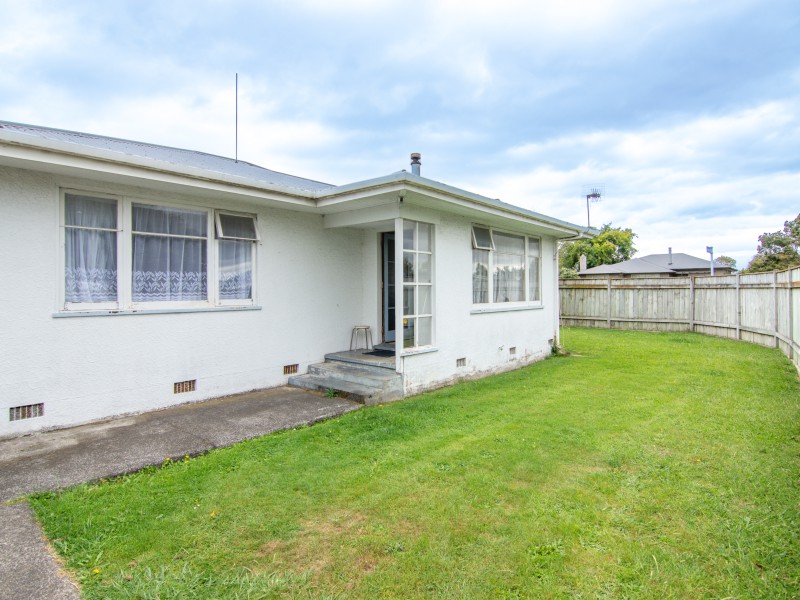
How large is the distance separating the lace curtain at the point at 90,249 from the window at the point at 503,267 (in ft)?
17.7

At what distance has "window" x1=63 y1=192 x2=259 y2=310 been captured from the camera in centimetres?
474

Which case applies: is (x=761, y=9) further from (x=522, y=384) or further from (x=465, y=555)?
(x=465, y=555)

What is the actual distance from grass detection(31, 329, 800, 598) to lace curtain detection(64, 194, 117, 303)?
95.6 inches

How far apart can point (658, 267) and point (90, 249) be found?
27.2m

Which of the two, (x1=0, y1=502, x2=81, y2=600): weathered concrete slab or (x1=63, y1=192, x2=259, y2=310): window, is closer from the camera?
(x1=0, y1=502, x2=81, y2=600): weathered concrete slab

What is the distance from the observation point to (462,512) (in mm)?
2848

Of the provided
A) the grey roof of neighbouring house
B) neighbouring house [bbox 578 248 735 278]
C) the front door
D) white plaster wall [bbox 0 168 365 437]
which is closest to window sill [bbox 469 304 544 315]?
the front door

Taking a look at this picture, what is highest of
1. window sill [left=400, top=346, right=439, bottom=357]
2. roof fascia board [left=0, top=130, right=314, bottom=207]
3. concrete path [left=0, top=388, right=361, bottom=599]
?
roof fascia board [left=0, top=130, right=314, bottom=207]

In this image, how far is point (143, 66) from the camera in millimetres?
9086

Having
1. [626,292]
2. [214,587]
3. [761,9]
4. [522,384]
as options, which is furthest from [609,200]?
[214,587]

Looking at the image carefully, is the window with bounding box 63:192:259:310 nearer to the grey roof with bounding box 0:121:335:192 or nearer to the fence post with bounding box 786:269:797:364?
the grey roof with bounding box 0:121:335:192

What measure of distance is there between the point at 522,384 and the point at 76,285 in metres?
6.20

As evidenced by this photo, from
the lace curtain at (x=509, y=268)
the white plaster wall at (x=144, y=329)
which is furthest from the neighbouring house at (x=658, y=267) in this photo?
the white plaster wall at (x=144, y=329)

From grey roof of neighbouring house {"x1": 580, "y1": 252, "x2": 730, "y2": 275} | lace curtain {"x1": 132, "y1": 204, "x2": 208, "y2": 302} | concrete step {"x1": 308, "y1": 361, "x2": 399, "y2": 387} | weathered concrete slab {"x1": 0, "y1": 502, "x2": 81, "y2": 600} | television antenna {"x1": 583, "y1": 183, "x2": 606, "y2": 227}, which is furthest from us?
television antenna {"x1": 583, "y1": 183, "x2": 606, "y2": 227}
